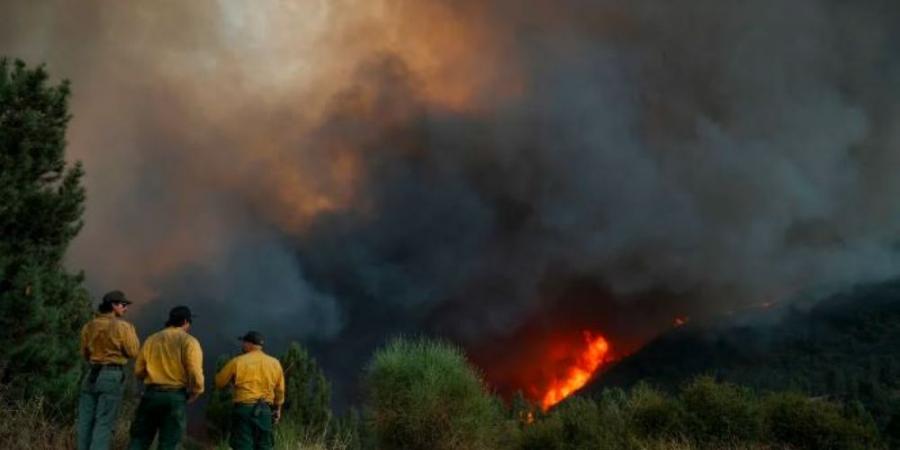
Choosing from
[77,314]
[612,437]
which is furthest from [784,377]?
[77,314]

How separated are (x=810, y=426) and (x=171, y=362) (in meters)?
34.5

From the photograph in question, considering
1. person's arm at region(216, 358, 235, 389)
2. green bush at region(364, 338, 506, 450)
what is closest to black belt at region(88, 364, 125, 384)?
person's arm at region(216, 358, 235, 389)

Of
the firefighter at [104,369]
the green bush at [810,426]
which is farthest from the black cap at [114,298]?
the green bush at [810,426]

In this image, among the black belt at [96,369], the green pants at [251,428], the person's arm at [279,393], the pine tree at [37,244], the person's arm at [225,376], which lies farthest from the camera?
the pine tree at [37,244]

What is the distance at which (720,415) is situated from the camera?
33.3 m

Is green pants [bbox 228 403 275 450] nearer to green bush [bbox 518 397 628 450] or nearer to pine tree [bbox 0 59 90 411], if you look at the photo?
pine tree [bbox 0 59 90 411]

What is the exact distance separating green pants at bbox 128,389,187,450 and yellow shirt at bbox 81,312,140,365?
1048 millimetres

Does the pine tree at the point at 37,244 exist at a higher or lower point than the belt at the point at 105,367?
higher

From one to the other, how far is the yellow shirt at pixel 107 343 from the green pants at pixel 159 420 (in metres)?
1.05

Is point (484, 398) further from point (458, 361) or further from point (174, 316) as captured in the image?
point (174, 316)

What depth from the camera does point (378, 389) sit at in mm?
30359

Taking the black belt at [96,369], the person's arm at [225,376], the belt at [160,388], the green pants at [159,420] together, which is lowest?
the green pants at [159,420]

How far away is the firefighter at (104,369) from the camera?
36.2 feet

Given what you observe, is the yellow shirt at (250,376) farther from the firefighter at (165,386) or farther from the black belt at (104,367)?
the black belt at (104,367)
